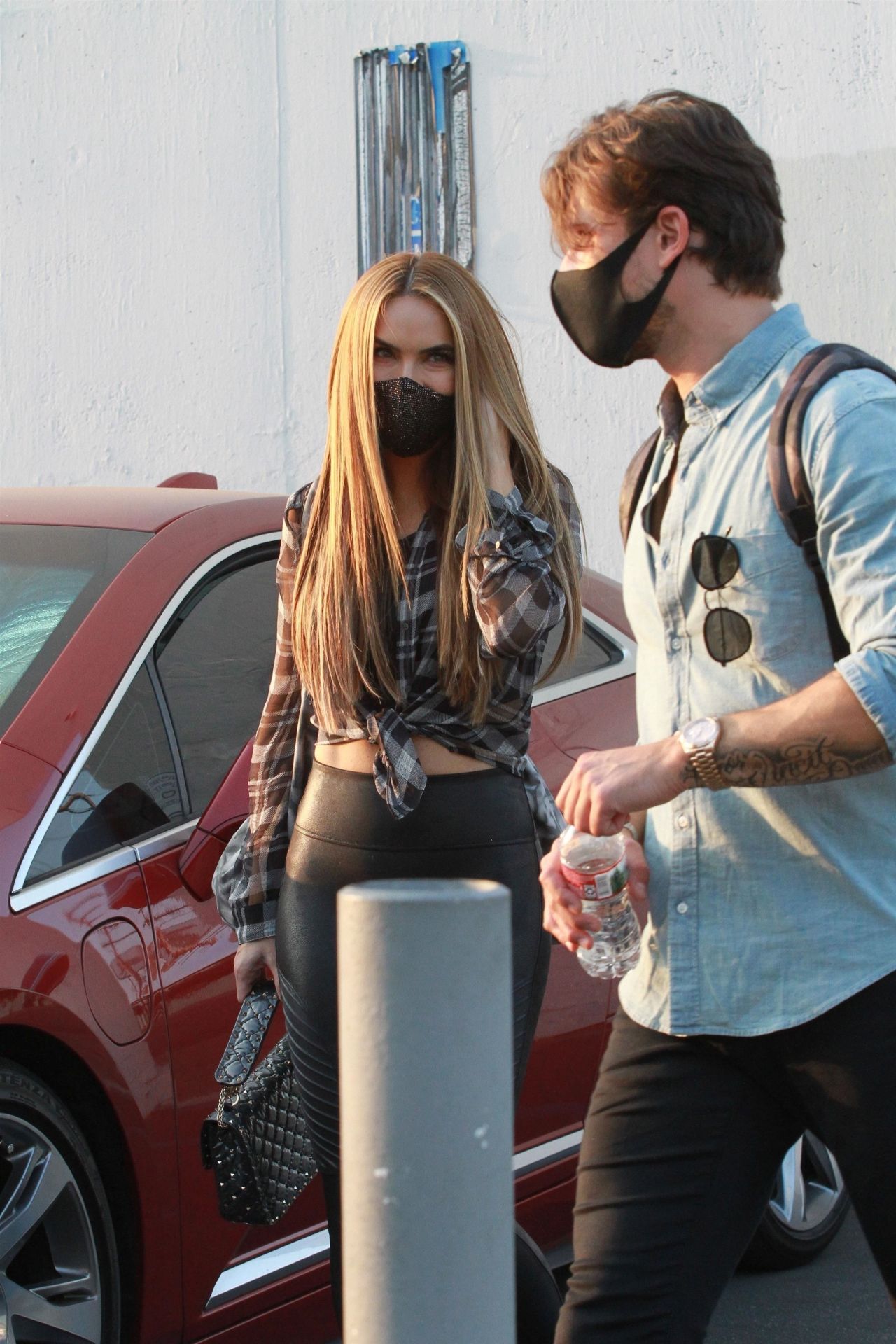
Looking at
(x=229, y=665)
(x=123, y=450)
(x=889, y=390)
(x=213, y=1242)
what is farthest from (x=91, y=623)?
(x=123, y=450)

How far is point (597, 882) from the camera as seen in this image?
1976 mm

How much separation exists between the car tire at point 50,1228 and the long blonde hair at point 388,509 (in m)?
0.80

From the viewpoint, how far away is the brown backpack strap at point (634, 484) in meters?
2.18

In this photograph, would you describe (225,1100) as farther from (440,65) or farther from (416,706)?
(440,65)

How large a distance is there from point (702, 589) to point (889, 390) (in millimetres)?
305

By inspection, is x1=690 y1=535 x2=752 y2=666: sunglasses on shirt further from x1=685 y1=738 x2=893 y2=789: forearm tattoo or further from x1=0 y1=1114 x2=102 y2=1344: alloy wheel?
x1=0 y1=1114 x2=102 y2=1344: alloy wheel

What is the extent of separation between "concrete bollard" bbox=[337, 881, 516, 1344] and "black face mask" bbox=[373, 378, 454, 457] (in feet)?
4.28

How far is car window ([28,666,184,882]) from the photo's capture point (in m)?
2.84

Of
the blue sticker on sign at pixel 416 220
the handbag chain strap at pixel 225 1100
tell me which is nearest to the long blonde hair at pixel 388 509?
the handbag chain strap at pixel 225 1100

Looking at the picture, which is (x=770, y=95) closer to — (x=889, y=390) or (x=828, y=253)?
(x=828, y=253)

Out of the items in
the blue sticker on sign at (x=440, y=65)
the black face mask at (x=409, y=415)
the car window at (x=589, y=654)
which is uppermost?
the blue sticker on sign at (x=440, y=65)

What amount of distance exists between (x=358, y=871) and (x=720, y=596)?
80 cm

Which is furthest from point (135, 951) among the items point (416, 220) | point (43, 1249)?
point (416, 220)

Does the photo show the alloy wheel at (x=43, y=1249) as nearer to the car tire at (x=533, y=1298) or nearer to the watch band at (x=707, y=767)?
the car tire at (x=533, y=1298)
